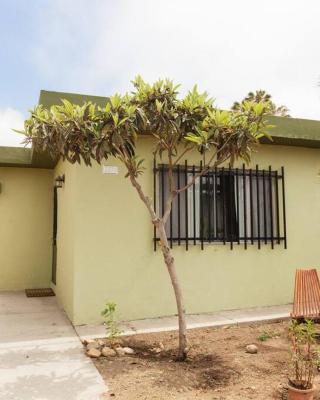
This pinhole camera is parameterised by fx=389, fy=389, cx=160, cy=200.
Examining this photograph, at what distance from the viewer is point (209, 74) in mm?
9414

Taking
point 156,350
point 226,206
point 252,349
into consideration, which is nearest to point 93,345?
point 156,350

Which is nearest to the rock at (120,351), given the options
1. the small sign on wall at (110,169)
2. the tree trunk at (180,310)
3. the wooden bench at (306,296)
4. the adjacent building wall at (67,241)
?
the tree trunk at (180,310)

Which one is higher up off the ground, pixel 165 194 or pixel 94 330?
pixel 165 194

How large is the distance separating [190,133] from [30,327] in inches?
146

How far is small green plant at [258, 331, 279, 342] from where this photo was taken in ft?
16.7

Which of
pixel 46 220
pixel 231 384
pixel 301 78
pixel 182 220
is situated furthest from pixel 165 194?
pixel 301 78

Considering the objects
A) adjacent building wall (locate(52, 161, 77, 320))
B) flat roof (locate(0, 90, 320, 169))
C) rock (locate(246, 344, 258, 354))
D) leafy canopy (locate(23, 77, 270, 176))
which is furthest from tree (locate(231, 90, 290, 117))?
rock (locate(246, 344, 258, 354))

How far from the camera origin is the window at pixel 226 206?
6.55 meters

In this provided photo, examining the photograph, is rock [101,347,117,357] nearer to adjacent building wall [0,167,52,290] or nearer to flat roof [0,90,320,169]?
flat roof [0,90,320,169]

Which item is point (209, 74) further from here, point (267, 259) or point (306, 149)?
point (267, 259)

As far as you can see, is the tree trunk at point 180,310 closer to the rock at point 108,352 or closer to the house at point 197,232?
the rock at point 108,352

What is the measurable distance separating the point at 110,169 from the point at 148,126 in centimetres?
184

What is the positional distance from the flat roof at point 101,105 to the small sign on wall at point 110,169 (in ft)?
3.20

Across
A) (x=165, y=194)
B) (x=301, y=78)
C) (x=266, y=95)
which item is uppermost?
(x=266, y=95)
